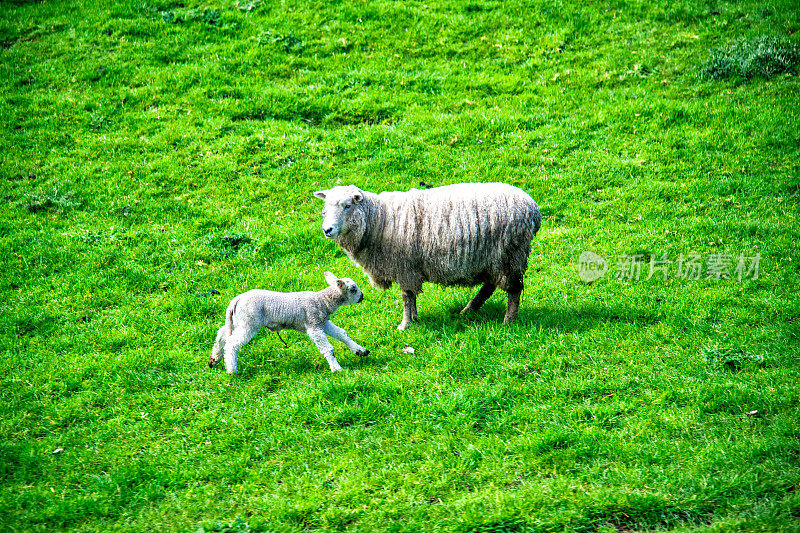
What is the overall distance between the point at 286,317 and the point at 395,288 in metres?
2.86

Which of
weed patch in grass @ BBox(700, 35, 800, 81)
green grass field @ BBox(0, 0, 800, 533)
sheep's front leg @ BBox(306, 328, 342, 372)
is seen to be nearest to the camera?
green grass field @ BBox(0, 0, 800, 533)

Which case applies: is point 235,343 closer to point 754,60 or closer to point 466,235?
point 466,235

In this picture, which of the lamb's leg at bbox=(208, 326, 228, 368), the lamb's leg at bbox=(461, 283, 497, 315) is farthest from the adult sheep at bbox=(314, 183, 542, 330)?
the lamb's leg at bbox=(208, 326, 228, 368)

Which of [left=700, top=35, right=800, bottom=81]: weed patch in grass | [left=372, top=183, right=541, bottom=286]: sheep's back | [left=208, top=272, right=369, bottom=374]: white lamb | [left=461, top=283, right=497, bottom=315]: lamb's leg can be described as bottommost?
[left=461, top=283, right=497, bottom=315]: lamb's leg

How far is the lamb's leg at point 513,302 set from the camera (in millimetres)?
9305

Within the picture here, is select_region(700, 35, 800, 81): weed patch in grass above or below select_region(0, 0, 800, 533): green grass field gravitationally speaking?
above

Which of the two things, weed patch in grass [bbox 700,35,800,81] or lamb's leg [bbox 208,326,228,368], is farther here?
weed patch in grass [bbox 700,35,800,81]

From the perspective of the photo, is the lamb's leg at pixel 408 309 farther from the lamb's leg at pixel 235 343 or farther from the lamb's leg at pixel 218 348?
the lamb's leg at pixel 218 348

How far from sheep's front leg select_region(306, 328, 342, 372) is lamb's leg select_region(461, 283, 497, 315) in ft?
7.36

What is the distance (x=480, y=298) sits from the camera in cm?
978

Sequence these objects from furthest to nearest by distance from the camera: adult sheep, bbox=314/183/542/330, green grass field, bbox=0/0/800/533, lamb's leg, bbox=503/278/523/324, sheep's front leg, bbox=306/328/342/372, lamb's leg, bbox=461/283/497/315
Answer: lamb's leg, bbox=461/283/497/315, lamb's leg, bbox=503/278/523/324, adult sheep, bbox=314/183/542/330, sheep's front leg, bbox=306/328/342/372, green grass field, bbox=0/0/800/533

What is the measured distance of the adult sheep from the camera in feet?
29.8

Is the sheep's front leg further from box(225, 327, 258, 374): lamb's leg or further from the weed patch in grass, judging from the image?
the weed patch in grass

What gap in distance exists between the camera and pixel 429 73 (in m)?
15.8
